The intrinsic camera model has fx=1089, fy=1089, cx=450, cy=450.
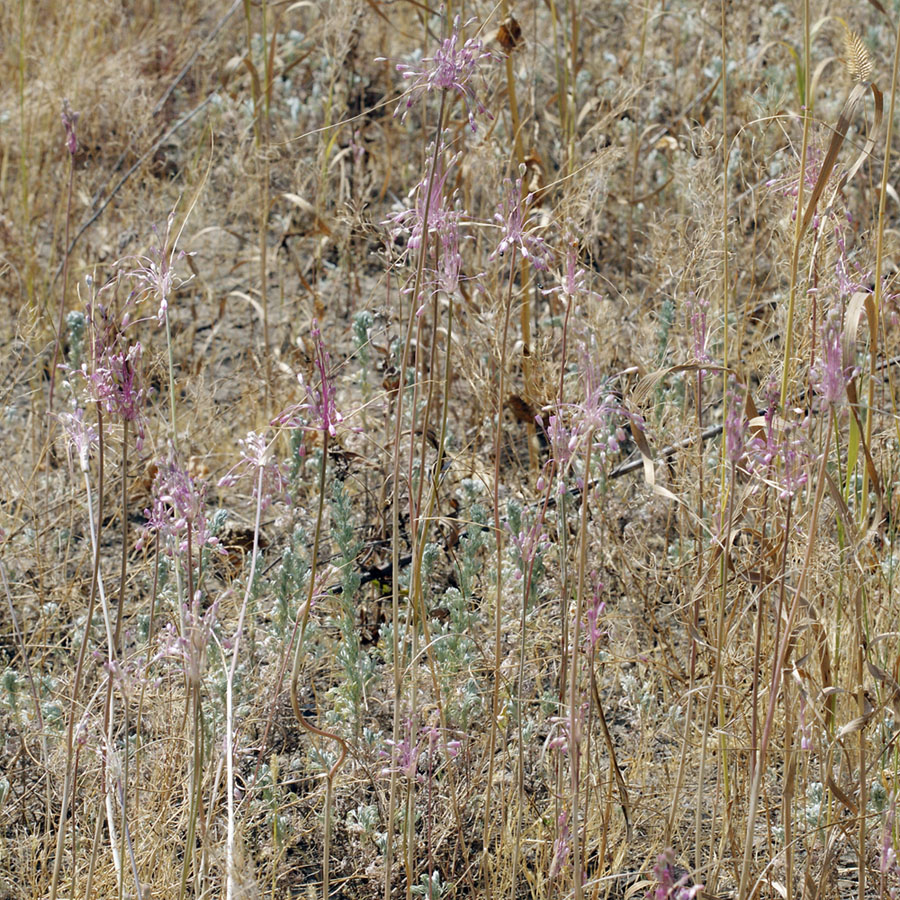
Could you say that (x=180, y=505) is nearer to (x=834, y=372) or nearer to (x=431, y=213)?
(x=431, y=213)

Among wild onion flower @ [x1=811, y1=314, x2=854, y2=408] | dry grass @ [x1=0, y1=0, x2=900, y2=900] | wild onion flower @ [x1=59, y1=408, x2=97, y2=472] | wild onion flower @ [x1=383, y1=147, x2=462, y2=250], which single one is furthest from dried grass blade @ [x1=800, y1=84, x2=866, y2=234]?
wild onion flower @ [x1=59, y1=408, x2=97, y2=472]

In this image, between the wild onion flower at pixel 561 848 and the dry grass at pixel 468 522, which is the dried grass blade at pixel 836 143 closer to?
the dry grass at pixel 468 522

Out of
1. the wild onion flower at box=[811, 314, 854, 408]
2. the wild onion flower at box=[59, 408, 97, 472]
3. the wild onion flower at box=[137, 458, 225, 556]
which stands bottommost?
the wild onion flower at box=[137, 458, 225, 556]

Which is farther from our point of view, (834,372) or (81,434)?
(81,434)

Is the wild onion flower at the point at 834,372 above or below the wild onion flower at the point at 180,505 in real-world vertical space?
above

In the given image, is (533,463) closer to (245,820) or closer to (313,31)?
(245,820)

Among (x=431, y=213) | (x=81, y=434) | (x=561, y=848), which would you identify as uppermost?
(x=431, y=213)

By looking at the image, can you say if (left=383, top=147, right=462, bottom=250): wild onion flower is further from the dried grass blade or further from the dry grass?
the dried grass blade

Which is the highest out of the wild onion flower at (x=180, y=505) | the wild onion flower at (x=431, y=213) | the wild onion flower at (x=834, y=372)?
the wild onion flower at (x=431, y=213)

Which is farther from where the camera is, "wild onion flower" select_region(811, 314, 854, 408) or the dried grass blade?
the dried grass blade

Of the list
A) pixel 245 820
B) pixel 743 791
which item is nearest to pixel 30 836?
pixel 245 820

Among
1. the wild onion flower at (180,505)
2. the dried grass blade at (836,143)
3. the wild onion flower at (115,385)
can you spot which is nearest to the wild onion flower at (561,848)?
the wild onion flower at (180,505)

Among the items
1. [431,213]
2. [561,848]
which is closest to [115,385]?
[431,213]

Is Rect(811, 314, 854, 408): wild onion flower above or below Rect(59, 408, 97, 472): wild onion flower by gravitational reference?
above
